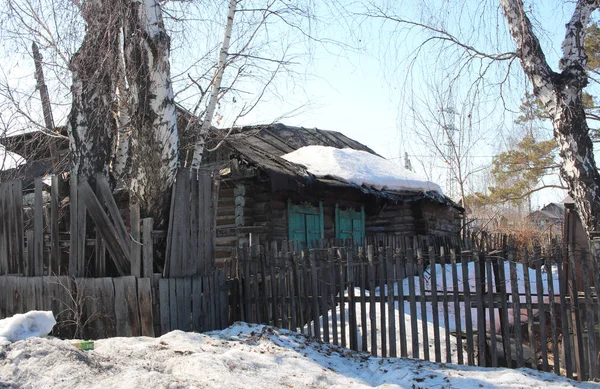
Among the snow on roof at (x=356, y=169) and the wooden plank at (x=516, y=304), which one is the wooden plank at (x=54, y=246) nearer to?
the wooden plank at (x=516, y=304)

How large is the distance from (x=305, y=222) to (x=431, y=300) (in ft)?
29.1

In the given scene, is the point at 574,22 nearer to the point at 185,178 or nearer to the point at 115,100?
the point at 185,178

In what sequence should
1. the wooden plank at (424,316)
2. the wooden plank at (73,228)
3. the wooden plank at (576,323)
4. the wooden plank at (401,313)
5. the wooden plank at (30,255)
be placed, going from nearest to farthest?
the wooden plank at (576,323)
the wooden plank at (424,316)
the wooden plank at (401,313)
the wooden plank at (73,228)
the wooden plank at (30,255)

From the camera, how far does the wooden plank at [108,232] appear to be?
22.2 ft

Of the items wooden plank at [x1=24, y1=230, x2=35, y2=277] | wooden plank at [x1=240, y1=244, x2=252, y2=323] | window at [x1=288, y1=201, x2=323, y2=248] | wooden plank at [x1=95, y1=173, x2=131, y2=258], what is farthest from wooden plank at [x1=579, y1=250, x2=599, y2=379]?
window at [x1=288, y1=201, x2=323, y2=248]

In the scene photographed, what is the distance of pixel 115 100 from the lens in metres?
9.01

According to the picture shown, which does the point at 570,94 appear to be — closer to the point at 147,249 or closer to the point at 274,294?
the point at 274,294

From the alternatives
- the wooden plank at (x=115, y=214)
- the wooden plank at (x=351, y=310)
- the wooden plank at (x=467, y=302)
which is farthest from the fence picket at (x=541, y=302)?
the wooden plank at (x=115, y=214)

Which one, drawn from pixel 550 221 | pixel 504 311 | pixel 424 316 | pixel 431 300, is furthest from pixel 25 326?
pixel 550 221

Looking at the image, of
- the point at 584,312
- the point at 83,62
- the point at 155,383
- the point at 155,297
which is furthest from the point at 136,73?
the point at 584,312

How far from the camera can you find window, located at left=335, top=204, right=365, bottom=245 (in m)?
16.3

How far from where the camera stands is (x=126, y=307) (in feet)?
21.3

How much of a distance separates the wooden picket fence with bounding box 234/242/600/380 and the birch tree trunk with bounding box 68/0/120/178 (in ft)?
8.14

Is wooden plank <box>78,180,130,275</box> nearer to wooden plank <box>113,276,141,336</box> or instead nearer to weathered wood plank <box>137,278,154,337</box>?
wooden plank <box>113,276,141,336</box>
